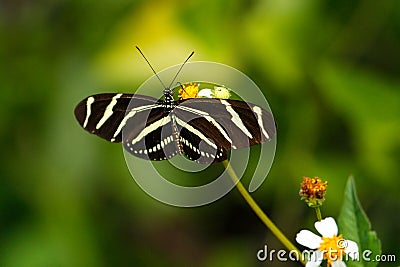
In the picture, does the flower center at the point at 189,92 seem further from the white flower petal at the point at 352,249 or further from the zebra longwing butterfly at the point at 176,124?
the white flower petal at the point at 352,249

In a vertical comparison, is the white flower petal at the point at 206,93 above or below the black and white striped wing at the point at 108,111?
above

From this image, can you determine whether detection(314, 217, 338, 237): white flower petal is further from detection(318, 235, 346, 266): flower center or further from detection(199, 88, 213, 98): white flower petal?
detection(199, 88, 213, 98): white flower petal

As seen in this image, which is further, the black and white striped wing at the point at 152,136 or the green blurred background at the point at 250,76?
the green blurred background at the point at 250,76

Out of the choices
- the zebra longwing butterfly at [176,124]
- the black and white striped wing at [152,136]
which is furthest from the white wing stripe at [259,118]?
the black and white striped wing at [152,136]

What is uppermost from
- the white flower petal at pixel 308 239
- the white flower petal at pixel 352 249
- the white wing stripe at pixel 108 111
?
the white wing stripe at pixel 108 111

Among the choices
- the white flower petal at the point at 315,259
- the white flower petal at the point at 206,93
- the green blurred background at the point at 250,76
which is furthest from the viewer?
the green blurred background at the point at 250,76

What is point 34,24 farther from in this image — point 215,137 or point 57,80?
point 215,137
